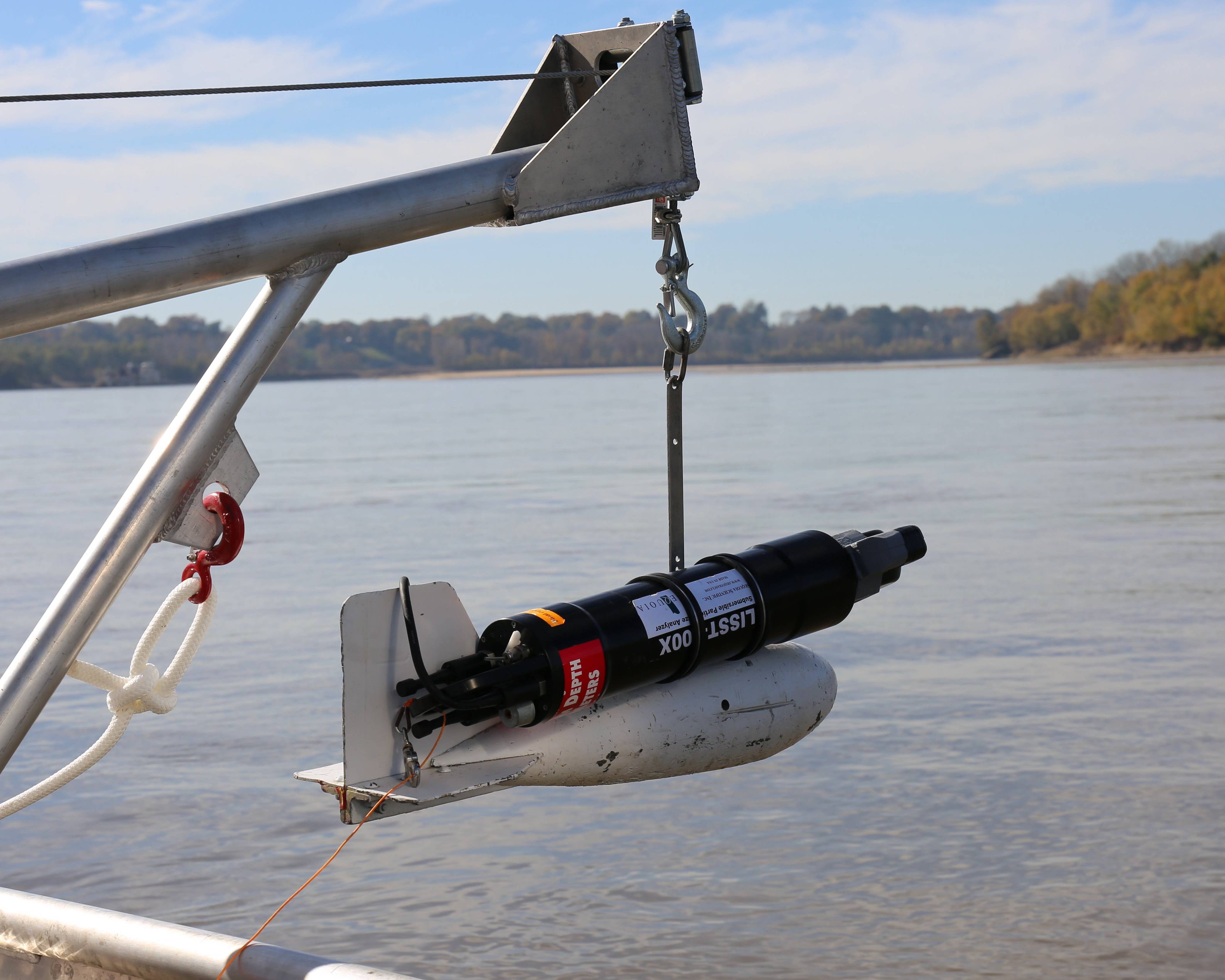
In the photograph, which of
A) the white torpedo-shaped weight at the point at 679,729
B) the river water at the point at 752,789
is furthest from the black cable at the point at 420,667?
the river water at the point at 752,789

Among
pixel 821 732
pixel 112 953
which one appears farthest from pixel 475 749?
pixel 821 732

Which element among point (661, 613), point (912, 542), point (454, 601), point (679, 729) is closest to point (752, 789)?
point (912, 542)

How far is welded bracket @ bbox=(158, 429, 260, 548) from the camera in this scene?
243cm

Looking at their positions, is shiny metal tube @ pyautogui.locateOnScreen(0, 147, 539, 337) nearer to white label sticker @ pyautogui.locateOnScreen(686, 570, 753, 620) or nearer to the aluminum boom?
the aluminum boom

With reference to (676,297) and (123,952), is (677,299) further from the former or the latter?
(123,952)

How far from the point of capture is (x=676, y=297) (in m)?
3.08

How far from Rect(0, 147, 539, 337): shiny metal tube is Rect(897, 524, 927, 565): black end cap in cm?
140

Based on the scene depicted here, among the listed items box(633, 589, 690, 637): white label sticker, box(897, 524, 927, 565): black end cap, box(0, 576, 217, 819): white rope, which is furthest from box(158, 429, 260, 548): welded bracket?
box(897, 524, 927, 565): black end cap

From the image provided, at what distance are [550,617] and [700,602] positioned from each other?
36 cm

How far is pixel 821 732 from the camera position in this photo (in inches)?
251

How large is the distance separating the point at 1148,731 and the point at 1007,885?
194 centimetres

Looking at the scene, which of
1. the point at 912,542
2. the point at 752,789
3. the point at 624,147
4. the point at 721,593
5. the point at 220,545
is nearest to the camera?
the point at 220,545

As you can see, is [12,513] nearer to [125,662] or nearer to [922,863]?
[125,662]

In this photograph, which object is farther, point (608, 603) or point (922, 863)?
point (922, 863)
